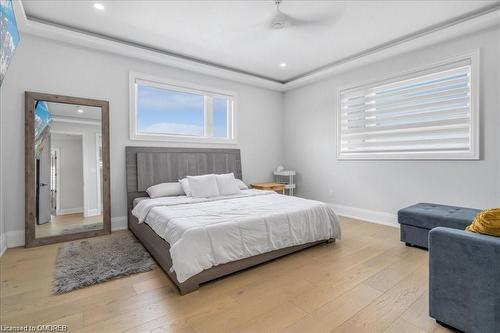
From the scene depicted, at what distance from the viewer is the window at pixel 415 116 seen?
320cm

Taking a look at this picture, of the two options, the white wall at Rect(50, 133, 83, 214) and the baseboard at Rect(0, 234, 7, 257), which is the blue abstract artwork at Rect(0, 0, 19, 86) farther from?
the baseboard at Rect(0, 234, 7, 257)

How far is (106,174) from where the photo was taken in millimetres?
3637

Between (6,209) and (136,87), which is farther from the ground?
(136,87)

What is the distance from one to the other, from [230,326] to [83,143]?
3.27m

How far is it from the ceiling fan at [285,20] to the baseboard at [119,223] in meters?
3.55

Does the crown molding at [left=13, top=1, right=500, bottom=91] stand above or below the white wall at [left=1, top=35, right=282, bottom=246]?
above

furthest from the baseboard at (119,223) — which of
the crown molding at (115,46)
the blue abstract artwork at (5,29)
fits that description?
the crown molding at (115,46)

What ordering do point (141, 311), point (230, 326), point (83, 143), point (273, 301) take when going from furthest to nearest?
1. point (83, 143)
2. point (273, 301)
3. point (141, 311)
4. point (230, 326)

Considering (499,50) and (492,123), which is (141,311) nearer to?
(492,123)

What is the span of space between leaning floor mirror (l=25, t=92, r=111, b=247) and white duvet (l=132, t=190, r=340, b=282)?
842mm

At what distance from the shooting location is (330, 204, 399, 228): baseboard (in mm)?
3917

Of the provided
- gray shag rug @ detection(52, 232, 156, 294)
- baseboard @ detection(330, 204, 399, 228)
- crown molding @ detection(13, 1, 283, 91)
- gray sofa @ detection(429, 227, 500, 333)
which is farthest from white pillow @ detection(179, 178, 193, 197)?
gray sofa @ detection(429, 227, 500, 333)

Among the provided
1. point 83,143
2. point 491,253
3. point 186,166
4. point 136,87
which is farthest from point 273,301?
point 136,87

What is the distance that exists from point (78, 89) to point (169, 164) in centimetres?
167
